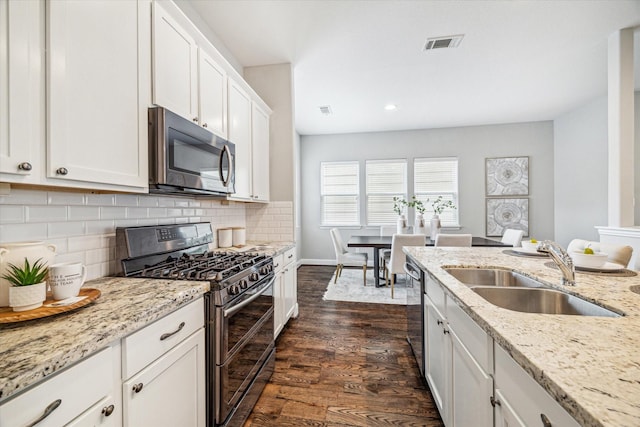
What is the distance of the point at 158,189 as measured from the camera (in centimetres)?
142

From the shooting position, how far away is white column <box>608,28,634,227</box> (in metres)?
2.54

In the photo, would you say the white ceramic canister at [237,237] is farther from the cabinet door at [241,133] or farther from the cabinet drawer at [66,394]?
the cabinet drawer at [66,394]

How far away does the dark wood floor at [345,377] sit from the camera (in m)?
1.61

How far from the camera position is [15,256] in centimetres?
88

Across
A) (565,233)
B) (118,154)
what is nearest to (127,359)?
(118,154)

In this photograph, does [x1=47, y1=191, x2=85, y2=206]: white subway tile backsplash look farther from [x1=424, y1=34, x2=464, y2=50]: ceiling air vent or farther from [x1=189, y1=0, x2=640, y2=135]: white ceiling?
[x1=424, y1=34, x2=464, y2=50]: ceiling air vent

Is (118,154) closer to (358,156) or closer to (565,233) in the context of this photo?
(358,156)

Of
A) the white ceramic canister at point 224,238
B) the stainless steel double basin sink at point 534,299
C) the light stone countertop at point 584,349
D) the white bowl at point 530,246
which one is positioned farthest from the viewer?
the white ceramic canister at point 224,238

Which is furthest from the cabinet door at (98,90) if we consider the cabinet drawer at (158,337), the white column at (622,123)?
the white column at (622,123)

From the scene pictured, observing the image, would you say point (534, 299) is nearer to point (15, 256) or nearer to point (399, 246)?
point (15, 256)

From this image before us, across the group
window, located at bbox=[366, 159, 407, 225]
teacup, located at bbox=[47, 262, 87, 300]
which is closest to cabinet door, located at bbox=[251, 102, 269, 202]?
teacup, located at bbox=[47, 262, 87, 300]

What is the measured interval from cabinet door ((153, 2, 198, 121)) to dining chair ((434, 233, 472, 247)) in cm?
298

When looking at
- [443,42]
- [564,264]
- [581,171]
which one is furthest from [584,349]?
[581,171]

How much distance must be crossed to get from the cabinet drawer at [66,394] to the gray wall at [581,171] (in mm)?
5910
